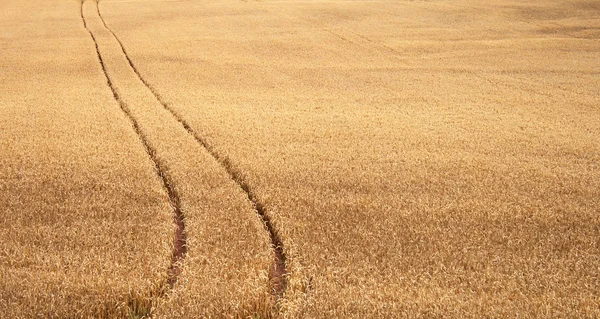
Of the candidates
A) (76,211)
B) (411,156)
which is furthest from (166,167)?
(411,156)

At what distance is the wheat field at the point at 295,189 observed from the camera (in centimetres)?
659

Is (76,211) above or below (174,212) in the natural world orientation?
above

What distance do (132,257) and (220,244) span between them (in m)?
1.12

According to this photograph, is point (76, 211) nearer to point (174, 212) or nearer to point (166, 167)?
point (174, 212)

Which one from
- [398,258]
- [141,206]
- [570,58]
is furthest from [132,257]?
[570,58]

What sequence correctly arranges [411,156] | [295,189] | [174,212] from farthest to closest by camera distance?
[411,156] < [295,189] < [174,212]

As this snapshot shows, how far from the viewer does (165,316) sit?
6160 mm

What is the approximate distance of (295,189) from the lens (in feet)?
32.7

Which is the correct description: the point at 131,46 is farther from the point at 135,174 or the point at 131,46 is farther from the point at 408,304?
the point at 408,304

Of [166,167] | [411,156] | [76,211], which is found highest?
[76,211]

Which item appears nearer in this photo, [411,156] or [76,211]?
[76,211]

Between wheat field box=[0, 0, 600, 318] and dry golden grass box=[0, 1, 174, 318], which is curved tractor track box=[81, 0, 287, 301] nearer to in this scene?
wheat field box=[0, 0, 600, 318]

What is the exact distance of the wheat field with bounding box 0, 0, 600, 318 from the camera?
6594mm

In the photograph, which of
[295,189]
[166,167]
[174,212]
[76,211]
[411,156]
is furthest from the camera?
[411,156]
